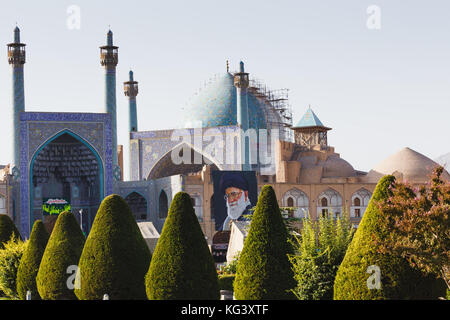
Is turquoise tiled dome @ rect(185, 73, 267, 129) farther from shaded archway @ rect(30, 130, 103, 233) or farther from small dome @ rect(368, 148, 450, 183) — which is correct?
shaded archway @ rect(30, 130, 103, 233)

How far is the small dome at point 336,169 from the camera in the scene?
4219 cm

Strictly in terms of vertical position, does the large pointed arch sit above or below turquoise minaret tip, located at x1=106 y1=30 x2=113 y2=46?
below

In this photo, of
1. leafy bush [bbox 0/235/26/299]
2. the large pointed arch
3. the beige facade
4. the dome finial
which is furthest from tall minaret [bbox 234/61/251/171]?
leafy bush [bbox 0/235/26/299]

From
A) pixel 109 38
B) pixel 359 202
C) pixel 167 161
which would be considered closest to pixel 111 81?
pixel 109 38

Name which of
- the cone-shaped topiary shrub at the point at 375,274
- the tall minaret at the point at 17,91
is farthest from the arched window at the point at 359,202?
the cone-shaped topiary shrub at the point at 375,274

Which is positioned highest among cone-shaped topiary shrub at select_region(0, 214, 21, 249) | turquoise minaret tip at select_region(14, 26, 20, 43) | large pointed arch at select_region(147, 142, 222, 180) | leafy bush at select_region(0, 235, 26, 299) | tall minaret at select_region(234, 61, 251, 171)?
turquoise minaret tip at select_region(14, 26, 20, 43)

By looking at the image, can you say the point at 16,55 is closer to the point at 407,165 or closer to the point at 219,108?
the point at 219,108

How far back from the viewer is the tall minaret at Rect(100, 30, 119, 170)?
125 feet

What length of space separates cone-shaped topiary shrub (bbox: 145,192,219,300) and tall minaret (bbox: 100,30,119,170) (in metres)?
26.2

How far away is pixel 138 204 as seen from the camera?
41.9 m

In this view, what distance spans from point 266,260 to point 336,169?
102 ft

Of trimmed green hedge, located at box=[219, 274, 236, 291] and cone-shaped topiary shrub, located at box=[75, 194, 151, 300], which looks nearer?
cone-shaped topiary shrub, located at box=[75, 194, 151, 300]
